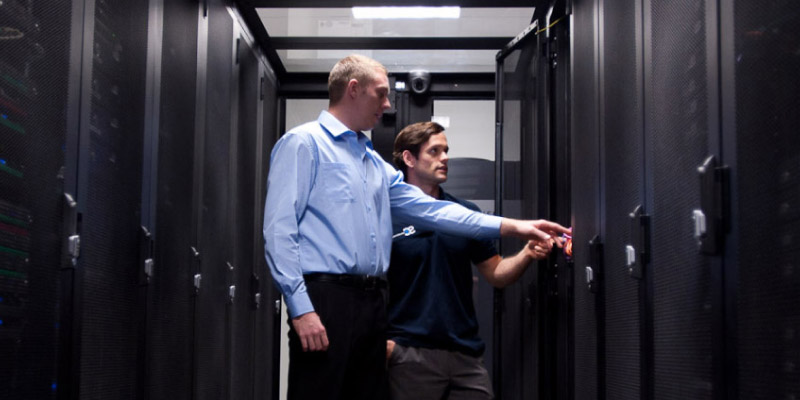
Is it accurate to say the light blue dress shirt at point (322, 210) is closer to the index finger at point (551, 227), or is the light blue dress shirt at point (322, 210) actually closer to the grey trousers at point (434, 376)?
the grey trousers at point (434, 376)

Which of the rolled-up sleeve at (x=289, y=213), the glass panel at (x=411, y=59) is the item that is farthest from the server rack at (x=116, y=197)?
the glass panel at (x=411, y=59)

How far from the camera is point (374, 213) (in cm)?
261

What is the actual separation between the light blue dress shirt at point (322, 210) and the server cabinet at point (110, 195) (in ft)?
1.36

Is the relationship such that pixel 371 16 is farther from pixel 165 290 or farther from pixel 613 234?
pixel 613 234

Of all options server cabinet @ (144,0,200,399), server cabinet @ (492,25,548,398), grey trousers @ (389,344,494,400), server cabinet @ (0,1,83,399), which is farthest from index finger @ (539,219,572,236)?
server cabinet @ (0,1,83,399)

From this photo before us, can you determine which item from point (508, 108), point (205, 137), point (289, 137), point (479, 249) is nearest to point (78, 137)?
point (289, 137)

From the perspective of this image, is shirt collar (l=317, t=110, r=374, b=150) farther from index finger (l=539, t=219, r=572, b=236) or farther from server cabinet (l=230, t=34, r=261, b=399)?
server cabinet (l=230, t=34, r=261, b=399)

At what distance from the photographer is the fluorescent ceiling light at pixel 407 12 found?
4051mm

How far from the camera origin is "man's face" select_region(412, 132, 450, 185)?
10.4ft

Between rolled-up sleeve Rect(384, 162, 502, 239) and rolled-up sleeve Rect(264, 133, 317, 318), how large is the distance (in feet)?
1.52

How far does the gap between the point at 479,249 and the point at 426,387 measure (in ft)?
1.95

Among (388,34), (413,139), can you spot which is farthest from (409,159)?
(388,34)

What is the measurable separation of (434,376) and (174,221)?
41.4 inches

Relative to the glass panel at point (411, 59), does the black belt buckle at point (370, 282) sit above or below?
below
